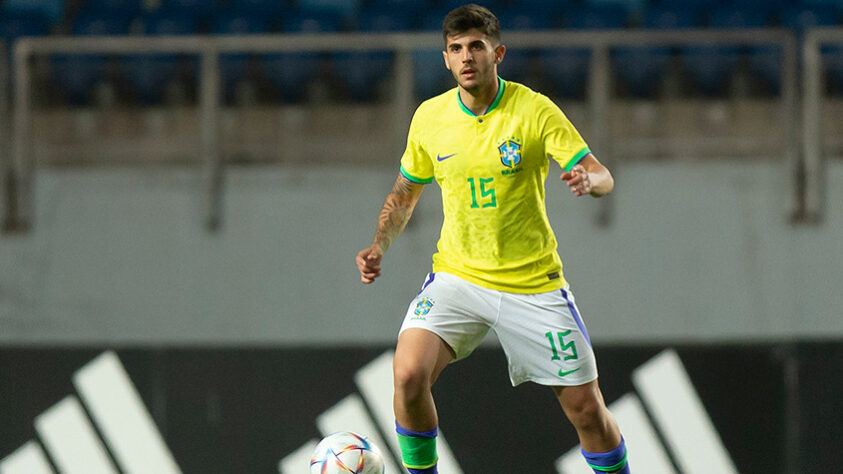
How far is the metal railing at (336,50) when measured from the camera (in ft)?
15.2

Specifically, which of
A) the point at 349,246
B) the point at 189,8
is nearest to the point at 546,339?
the point at 349,246

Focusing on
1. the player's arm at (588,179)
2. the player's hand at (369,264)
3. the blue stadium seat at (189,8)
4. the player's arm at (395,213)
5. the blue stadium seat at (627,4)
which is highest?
the blue stadium seat at (189,8)

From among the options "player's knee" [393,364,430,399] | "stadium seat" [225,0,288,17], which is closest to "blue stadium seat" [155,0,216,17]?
"stadium seat" [225,0,288,17]

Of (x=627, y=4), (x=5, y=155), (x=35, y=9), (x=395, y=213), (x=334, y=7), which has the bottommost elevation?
(x=395, y=213)

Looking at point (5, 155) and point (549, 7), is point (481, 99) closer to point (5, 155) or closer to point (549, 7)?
point (5, 155)

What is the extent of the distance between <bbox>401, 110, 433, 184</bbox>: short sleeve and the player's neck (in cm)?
18

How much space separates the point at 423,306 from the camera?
3.25 meters

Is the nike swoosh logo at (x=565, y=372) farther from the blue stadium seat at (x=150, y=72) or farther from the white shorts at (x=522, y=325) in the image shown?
the blue stadium seat at (x=150, y=72)

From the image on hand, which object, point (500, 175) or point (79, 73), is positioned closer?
point (500, 175)

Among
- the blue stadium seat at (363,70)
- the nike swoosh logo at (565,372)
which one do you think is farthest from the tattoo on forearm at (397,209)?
the blue stadium seat at (363,70)

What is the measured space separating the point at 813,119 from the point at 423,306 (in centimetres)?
240

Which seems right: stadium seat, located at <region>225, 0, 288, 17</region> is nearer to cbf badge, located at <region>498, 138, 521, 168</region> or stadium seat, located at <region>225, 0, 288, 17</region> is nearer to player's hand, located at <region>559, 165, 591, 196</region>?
cbf badge, located at <region>498, 138, 521, 168</region>

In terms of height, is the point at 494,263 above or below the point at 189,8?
below

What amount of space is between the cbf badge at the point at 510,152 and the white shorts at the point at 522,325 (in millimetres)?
429
